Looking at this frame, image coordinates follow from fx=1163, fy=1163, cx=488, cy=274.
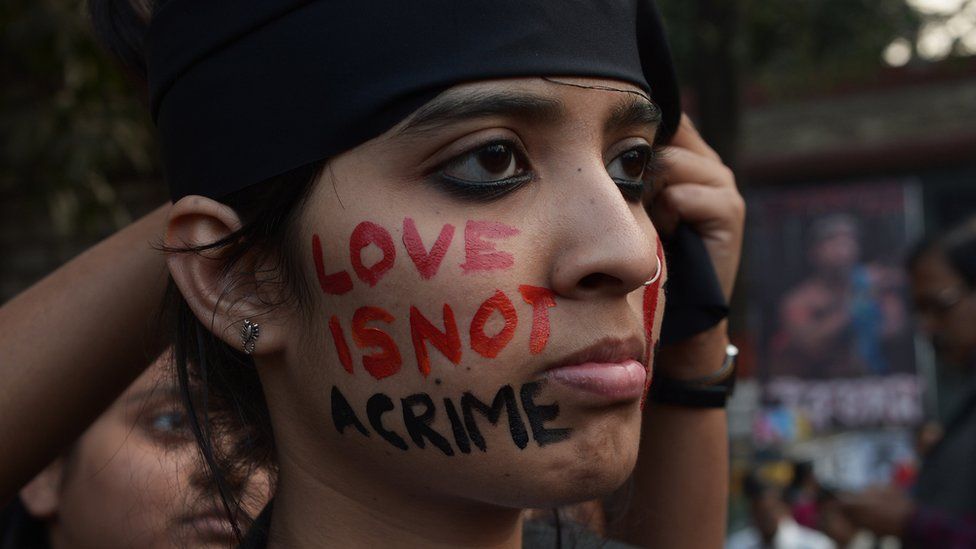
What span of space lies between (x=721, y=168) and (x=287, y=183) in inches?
37.8

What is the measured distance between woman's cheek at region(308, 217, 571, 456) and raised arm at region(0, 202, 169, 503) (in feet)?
1.77

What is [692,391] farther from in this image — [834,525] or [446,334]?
[834,525]

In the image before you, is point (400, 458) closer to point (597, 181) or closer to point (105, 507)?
point (597, 181)

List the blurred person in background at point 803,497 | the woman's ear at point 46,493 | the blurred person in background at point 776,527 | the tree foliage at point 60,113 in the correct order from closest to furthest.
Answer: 1. the woman's ear at point 46,493
2. the tree foliage at point 60,113
3. the blurred person in background at point 776,527
4. the blurred person in background at point 803,497

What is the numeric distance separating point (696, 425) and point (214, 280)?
3.28 ft

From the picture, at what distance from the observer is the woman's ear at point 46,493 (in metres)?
2.97

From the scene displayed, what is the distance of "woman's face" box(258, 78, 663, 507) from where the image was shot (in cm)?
166

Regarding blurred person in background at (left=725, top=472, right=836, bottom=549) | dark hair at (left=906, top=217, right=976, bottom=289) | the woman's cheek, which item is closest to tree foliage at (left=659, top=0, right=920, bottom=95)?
blurred person in background at (left=725, top=472, right=836, bottom=549)

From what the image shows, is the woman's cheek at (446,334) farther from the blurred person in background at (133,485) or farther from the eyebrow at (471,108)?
the blurred person in background at (133,485)

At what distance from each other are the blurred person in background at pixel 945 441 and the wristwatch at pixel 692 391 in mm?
2275

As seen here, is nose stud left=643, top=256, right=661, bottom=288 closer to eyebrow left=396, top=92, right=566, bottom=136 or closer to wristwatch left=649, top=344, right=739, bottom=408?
eyebrow left=396, top=92, right=566, bottom=136

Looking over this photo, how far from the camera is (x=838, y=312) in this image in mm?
14219

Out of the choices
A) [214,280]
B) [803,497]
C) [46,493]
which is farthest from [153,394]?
[803,497]

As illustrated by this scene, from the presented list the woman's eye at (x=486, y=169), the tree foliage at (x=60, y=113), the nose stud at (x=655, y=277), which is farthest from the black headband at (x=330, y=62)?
the tree foliage at (x=60, y=113)
